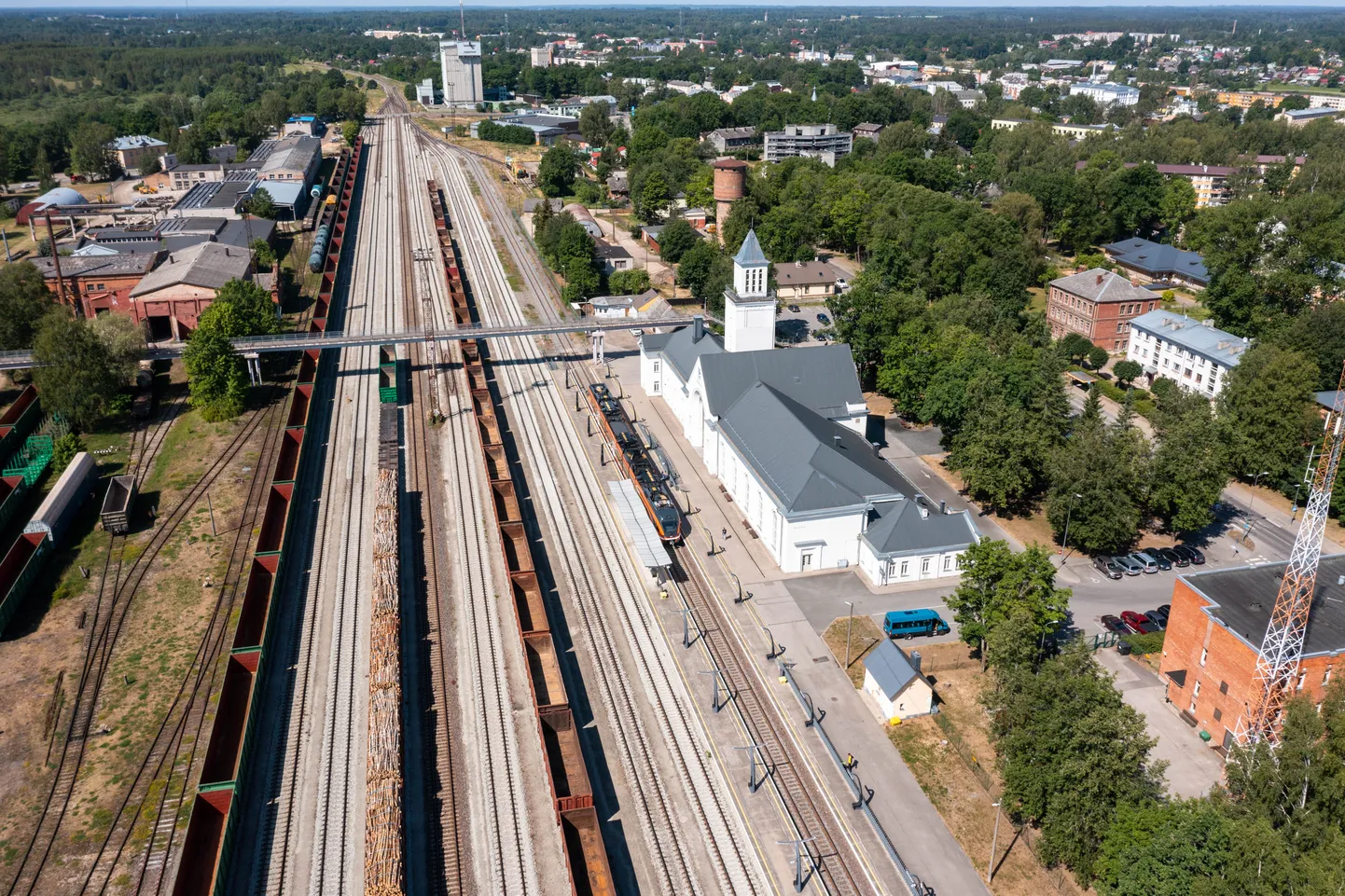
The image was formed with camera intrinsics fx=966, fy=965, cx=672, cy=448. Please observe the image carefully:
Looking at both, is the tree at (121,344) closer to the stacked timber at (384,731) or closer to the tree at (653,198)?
the stacked timber at (384,731)

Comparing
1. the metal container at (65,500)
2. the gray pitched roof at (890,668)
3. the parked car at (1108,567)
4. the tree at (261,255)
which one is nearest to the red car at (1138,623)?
the parked car at (1108,567)

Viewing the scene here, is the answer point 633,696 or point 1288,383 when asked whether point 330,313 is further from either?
point 1288,383

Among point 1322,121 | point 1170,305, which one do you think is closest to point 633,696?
point 1170,305

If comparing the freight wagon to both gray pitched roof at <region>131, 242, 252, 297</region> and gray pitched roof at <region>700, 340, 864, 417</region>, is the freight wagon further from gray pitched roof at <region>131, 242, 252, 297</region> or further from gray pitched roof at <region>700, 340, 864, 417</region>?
gray pitched roof at <region>700, 340, 864, 417</region>

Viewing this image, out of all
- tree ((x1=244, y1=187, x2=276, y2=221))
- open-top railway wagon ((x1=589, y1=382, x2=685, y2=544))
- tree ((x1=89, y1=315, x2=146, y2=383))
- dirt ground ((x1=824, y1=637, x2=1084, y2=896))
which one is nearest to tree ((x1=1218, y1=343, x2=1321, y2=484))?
dirt ground ((x1=824, y1=637, x2=1084, y2=896))

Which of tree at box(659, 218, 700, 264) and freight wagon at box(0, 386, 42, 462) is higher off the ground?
tree at box(659, 218, 700, 264)
